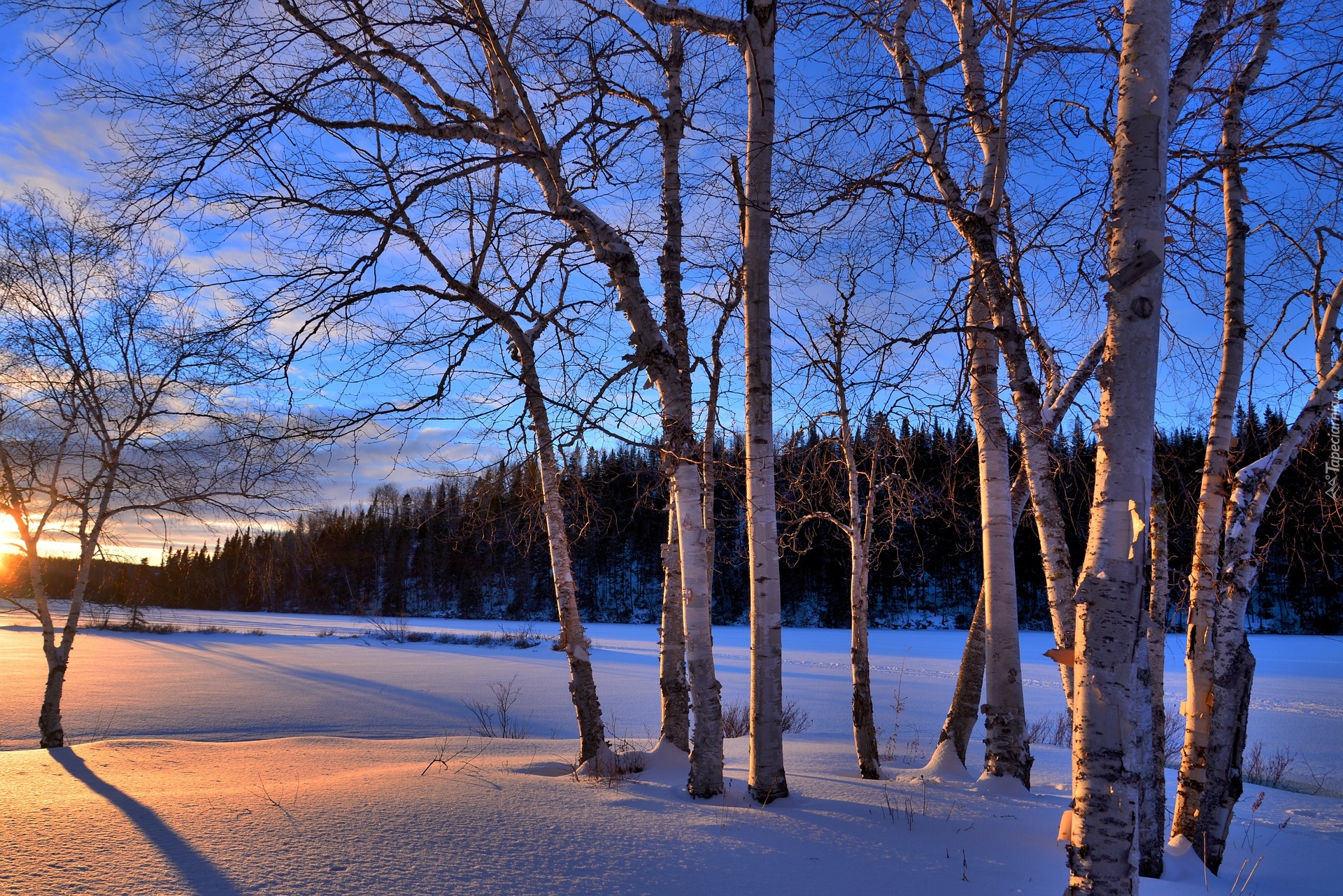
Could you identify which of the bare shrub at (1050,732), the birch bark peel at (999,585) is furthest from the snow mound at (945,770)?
the bare shrub at (1050,732)

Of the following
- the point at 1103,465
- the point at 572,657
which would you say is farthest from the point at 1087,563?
the point at 572,657

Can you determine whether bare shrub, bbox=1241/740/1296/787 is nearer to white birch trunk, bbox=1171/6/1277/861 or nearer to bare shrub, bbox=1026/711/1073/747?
bare shrub, bbox=1026/711/1073/747

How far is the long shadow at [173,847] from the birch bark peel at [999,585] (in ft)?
18.1

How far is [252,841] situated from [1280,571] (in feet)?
161

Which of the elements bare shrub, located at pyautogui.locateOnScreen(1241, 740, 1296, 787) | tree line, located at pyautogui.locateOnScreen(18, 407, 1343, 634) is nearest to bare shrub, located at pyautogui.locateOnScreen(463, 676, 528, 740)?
tree line, located at pyautogui.locateOnScreen(18, 407, 1343, 634)

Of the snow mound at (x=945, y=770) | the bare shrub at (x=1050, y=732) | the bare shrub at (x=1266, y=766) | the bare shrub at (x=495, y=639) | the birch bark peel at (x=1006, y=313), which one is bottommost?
the bare shrub at (x=495, y=639)

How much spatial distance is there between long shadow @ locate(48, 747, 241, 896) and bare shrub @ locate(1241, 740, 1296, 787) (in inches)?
448

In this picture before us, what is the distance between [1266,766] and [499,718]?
12237 millimetres

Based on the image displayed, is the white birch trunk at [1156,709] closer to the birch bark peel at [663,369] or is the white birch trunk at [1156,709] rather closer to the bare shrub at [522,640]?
the birch bark peel at [663,369]

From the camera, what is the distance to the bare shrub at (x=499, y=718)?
1099 cm

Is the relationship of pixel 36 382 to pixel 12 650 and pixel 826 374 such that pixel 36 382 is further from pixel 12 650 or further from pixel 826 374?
pixel 12 650

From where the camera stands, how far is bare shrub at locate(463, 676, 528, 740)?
11.0 m

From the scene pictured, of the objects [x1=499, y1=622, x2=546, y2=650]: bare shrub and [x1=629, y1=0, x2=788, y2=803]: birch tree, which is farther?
[x1=499, y1=622, x2=546, y2=650]: bare shrub

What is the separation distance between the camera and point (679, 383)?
536 cm
